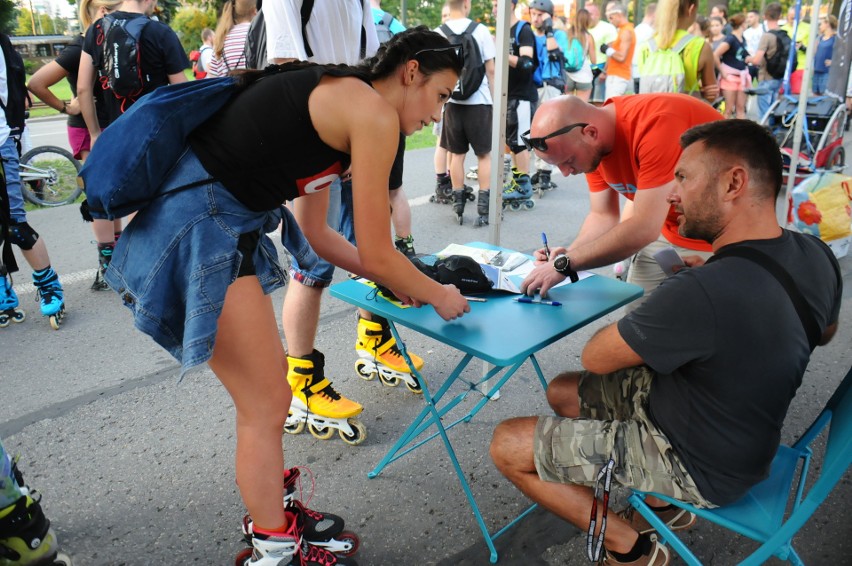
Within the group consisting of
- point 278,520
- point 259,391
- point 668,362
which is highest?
point 668,362

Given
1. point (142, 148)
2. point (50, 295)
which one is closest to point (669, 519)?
point (142, 148)

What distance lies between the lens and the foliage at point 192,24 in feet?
100

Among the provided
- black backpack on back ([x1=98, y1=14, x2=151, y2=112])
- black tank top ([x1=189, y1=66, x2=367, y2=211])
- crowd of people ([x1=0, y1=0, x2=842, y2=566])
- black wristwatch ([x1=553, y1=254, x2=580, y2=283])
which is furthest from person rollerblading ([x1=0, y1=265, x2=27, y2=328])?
black wristwatch ([x1=553, y1=254, x2=580, y2=283])

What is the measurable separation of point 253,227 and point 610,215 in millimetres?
1727

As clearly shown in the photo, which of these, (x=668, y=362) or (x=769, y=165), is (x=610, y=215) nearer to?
(x=769, y=165)

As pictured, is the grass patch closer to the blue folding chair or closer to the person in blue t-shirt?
the person in blue t-shirt

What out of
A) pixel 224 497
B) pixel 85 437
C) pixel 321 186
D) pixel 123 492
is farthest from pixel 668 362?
pixel 85 437

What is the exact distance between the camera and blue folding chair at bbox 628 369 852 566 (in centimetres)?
145

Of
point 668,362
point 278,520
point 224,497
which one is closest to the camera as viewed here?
point 668,362

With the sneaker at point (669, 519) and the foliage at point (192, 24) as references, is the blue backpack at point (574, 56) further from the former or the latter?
the foliage at point (192, 24)

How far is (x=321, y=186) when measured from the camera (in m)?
1.84

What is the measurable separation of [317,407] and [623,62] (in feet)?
24.0

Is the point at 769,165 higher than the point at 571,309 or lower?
higher

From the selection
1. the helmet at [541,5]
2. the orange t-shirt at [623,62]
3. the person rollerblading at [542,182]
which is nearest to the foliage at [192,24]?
the orange t-shirt at [623,62]
